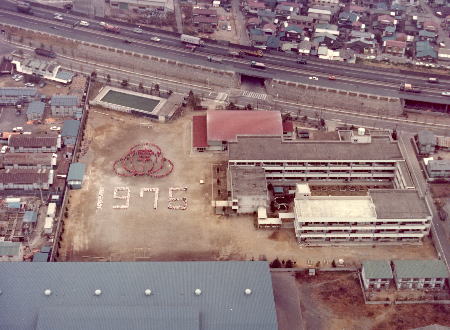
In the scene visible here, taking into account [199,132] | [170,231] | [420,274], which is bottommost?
[420,274]

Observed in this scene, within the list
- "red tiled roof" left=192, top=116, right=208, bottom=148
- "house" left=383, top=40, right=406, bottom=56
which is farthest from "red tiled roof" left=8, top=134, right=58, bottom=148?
"house" left=383, top=40, right=406, bottom=56

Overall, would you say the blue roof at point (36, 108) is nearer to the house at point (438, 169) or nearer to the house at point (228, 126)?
the house at point (228, 126)

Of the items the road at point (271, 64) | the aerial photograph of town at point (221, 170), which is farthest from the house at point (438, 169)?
the road at point (271, 64)

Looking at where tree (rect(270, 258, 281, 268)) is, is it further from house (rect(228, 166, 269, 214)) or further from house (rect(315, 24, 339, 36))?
house (rect(315, 24, 339, 36))

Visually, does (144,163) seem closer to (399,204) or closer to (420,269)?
(399,204)

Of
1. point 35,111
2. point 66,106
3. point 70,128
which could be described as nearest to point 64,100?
point 66,106

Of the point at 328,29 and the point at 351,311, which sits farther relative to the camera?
the point at 328,29

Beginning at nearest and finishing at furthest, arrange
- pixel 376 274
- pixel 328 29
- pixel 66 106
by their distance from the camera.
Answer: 1. pixel 376 274
2. pixel 66 106
3. pixel 328 29
